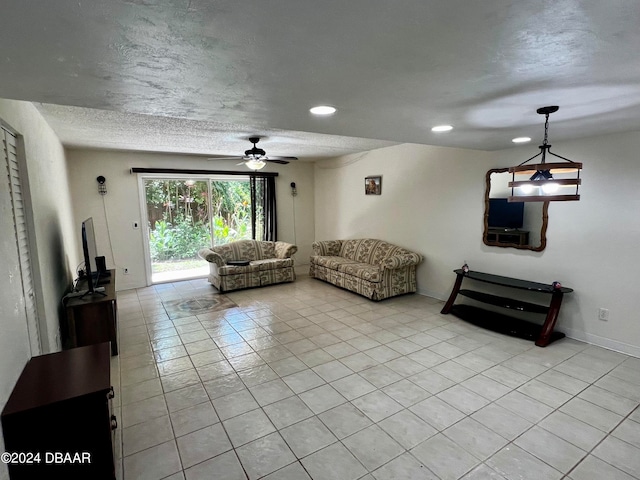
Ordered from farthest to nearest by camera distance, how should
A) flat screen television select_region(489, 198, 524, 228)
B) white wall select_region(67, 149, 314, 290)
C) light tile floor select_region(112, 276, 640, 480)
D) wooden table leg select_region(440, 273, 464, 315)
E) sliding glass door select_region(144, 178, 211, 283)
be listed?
1. sliding glass door select_region(144, 178, 211, 283)
2. white wall select_region(67, 149, 314, 290)
3. wooden table leg select_region(440, 273, 464, 315)
4. flat screen television select_region(489, 198, 524, 228)
5. light tile floor select_region(112, 276, 640, 480)

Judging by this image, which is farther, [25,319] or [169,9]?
[25,319]

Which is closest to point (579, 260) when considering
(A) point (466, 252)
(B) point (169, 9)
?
(A) point (466, 252)

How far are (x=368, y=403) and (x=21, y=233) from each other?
2.70m

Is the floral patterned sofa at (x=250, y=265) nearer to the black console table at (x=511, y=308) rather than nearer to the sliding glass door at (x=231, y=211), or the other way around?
the sliding glass door at (x=231, y=211)

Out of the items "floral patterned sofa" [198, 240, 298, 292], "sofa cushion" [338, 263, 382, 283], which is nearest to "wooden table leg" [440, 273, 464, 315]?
"sofa cushion" [338, 263, 382, 283]

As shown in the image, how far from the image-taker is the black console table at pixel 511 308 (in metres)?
3.34

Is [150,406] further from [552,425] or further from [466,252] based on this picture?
[466,252]

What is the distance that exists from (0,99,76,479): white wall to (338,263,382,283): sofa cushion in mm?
3626

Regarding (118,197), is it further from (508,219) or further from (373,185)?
(508,219)

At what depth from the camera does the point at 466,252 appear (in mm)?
4426

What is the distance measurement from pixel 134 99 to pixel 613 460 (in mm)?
3462

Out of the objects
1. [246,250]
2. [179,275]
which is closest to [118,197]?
[179,275]

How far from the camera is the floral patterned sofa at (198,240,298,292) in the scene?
5.40 m

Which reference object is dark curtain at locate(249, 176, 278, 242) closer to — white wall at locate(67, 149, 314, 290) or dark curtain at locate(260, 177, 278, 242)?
dark curtain at locate(260, 177, 278, 242)
